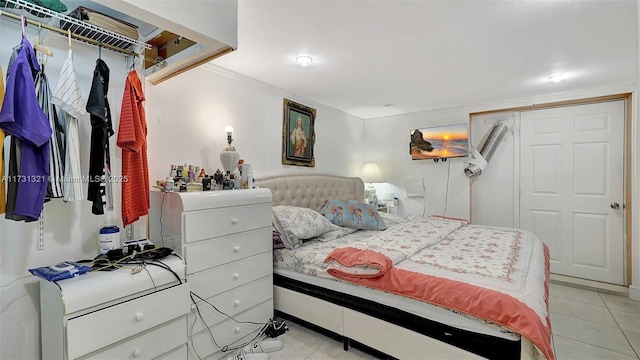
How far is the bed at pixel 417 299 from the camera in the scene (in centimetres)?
139

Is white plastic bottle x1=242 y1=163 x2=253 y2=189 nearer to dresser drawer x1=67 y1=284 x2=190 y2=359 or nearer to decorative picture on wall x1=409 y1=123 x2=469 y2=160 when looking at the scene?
dresser drawer x1=67 y1=284 x2=190 y2=359

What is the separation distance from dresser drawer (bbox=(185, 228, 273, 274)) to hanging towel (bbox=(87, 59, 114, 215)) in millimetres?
557

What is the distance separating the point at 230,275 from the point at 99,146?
1.13 metres

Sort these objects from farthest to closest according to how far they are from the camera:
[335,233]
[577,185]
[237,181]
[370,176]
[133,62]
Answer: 1. [370,176]
2. [577,185]
3. [335,233]
4. [237,181]
5. [133,62]

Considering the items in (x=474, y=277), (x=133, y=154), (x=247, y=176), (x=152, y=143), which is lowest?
(x=474, y=277)

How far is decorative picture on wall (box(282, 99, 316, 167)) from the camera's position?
132 inches

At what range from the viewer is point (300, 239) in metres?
2.50

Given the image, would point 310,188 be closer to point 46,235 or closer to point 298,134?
point 298,134

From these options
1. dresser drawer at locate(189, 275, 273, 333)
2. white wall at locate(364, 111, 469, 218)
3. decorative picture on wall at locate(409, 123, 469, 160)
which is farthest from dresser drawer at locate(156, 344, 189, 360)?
decorative picture on wall at locate(409, 123, 469, 160)

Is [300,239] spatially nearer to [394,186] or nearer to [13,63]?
[13,63]

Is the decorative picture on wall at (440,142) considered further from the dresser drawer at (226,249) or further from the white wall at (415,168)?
the dresser drawer at (226,249)

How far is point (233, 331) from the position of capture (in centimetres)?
198

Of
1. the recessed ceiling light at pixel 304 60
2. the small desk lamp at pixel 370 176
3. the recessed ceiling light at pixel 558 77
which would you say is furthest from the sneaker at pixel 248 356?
the recessed ceiling light at pixel 558 77

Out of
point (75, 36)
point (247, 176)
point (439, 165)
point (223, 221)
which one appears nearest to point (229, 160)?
point (247, 176)
